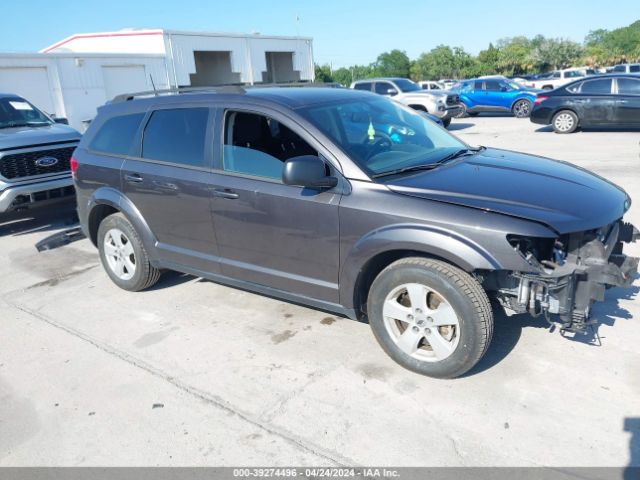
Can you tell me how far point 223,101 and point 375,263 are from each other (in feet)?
5.88

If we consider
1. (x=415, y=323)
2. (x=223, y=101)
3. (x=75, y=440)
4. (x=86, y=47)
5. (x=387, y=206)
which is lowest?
(x=75, y=440)

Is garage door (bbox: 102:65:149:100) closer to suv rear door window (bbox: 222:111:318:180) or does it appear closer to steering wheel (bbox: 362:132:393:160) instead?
suv rear door window (bbox: 222:111:318:180)

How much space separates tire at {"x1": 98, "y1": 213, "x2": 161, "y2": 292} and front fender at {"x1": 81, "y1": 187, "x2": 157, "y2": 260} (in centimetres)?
8

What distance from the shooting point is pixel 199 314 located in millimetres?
4492

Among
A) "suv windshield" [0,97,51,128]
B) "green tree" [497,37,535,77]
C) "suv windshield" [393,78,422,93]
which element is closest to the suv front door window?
"suv windshield" [0,97,51,128]

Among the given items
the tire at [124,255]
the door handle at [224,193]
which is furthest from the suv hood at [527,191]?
the tire at [124,255]

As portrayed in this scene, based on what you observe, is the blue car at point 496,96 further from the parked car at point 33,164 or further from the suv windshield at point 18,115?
the parked car at point 33,164

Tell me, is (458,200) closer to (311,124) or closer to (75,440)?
(311,124)

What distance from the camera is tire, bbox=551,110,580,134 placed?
13.8m

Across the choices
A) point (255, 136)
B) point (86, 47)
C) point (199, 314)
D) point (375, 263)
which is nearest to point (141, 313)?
point (199, 314)

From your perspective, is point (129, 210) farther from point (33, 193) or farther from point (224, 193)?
point (33, 193)

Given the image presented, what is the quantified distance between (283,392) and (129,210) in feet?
8.00

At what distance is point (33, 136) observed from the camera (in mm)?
7512

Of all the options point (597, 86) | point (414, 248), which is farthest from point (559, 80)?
point (414, 248)
